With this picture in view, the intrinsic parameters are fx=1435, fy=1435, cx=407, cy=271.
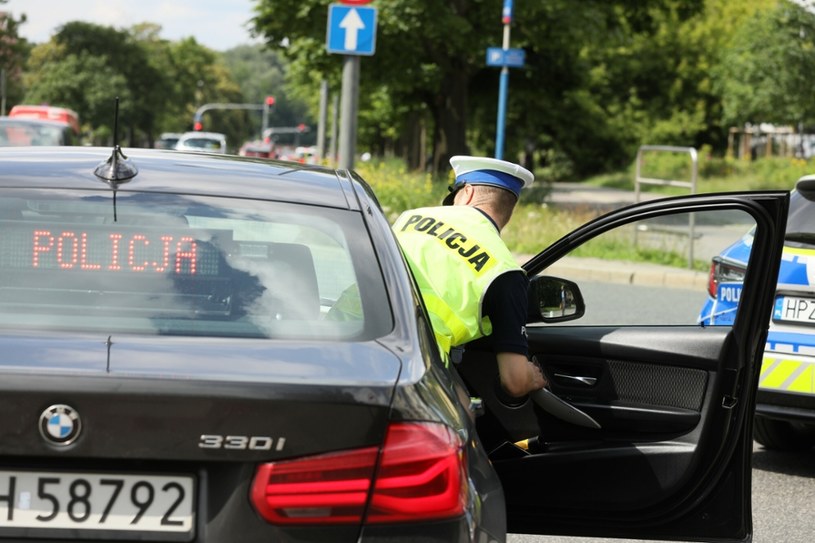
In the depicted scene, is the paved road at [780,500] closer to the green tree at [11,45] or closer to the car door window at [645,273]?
the car door window at [645,273]

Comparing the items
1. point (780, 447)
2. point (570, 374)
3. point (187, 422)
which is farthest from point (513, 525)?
point (780, 447)

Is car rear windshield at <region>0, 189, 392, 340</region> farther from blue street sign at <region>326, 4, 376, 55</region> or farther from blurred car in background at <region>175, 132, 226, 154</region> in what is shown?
blurred car in background at <region>175, 132, 226, 154</region>

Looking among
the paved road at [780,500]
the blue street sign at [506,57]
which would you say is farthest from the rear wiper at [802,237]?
the blue street sign at [506,57]

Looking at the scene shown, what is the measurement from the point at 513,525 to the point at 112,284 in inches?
63.7

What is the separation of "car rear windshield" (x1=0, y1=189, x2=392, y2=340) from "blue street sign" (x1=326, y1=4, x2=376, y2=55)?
10991 millimetres

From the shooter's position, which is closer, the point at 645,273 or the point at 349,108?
the point at 349,108

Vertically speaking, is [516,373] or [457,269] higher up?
[457,269]

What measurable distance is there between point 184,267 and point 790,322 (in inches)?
152

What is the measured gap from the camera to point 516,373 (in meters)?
4.05

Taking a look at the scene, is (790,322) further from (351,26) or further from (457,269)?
(351,26)

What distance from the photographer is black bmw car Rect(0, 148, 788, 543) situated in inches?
103

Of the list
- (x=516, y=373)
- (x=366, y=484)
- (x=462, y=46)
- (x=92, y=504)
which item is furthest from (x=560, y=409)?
(x=462, y=46)

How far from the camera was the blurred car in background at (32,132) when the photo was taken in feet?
73.5

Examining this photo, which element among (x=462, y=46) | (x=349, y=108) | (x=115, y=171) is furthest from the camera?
(x=462, y=46)
